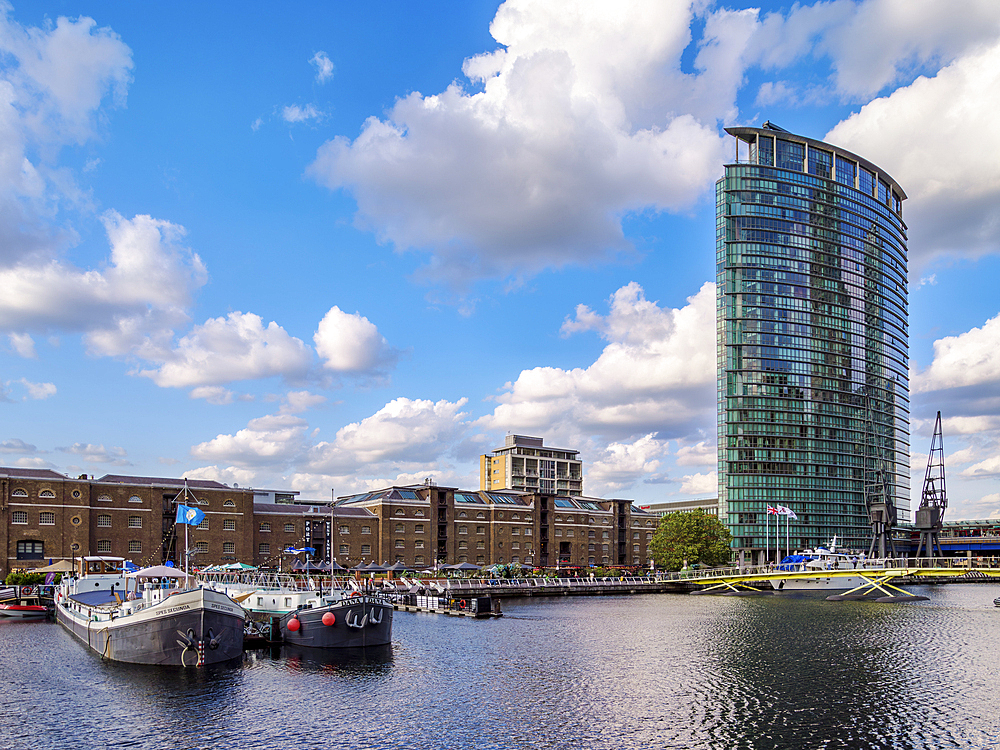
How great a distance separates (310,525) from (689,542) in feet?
231

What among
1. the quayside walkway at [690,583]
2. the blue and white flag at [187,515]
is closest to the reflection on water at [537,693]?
the blue and white flag at [187,515]

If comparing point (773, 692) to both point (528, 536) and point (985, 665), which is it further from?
point (528, 536)

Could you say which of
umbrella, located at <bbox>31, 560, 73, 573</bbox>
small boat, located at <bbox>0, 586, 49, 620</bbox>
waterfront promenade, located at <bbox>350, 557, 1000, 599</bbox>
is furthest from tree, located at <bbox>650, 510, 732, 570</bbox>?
small boat, located at <bbox>0, 586, 49, 620</bbox>

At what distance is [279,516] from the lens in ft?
452

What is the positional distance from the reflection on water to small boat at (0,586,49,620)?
17025 mm

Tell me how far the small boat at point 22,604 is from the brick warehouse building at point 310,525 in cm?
1840

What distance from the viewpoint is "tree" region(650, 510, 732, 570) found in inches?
6112

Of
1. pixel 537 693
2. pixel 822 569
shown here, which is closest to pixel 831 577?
pixel 822 569

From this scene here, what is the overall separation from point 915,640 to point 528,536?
98996mm

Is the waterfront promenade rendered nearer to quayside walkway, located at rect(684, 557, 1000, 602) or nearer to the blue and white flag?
quayside walkway, located at rect(684, 557, 1000, 602)

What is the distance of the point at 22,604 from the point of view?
89.8 metres

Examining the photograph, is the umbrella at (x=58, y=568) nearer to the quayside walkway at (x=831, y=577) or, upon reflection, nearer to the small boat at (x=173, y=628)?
the small boat at (x=173, y=628)

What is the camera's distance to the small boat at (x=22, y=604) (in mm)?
86312

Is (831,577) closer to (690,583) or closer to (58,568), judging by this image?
(690,583)
